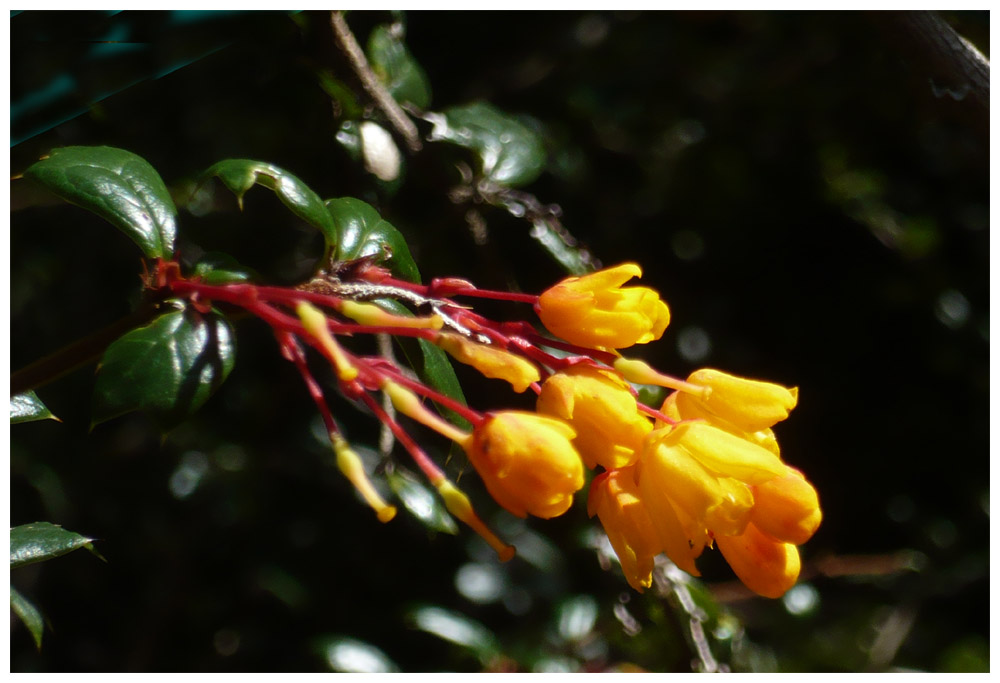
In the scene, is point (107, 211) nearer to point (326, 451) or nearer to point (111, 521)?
point (326, 451)

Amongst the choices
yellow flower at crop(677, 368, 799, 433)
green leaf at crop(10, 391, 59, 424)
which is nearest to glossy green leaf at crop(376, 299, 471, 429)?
yellow flower at crop(677, 368, 799, 433)

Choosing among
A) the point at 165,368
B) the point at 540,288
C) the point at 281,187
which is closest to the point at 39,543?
the point at 165,368

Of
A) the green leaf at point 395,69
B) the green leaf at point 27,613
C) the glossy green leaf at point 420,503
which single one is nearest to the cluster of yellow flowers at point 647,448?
the glossy green leaf at point 420,503

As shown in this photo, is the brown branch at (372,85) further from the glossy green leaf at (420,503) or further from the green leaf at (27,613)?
the green leaf at (27,613)

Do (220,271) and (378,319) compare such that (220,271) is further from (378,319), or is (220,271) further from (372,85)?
(372,85)

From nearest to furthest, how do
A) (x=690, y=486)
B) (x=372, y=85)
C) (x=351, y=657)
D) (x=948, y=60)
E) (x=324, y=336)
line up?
(x=324, y=336) → (x=690, y=486) → (x=948, y=60) → (x=372, y=85) → (x=351, y=657)

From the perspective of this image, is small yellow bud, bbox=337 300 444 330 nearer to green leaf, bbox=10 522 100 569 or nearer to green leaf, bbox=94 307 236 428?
green leaf, bbox=94 307 236 428
